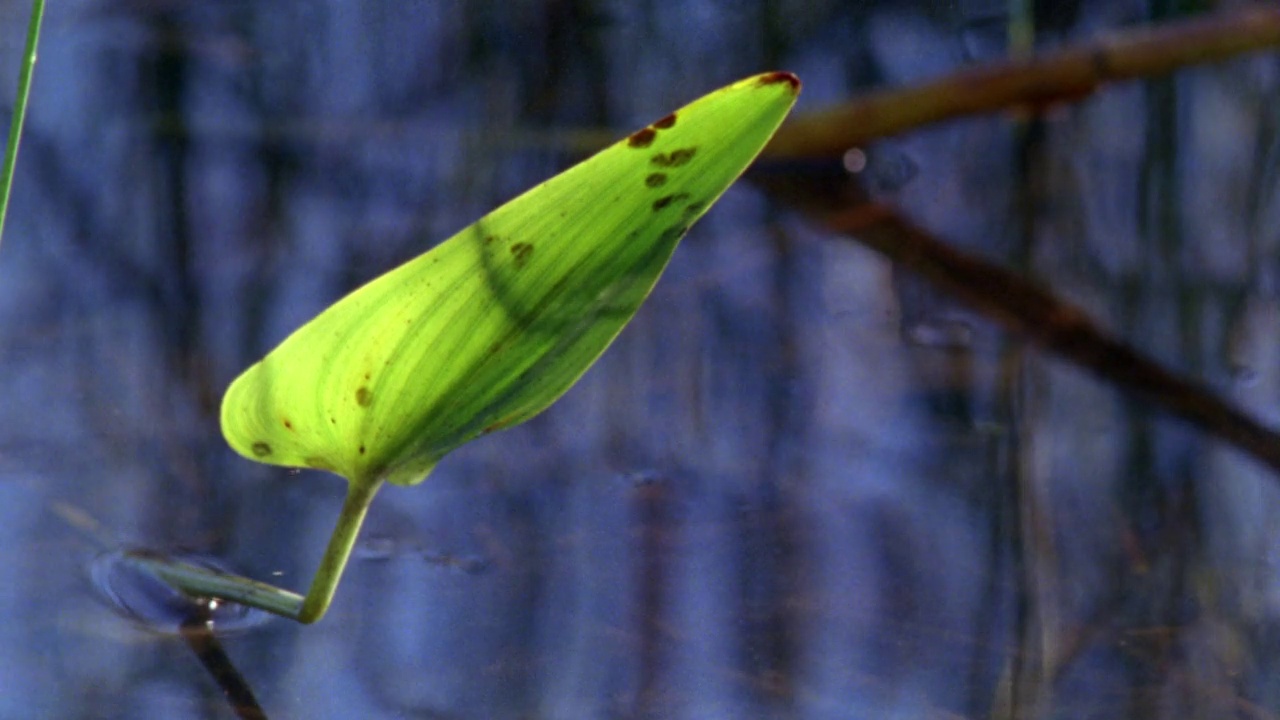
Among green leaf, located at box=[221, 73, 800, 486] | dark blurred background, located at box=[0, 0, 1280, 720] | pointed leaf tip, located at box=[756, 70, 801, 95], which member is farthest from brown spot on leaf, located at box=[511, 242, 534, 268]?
dark blurred background, located at box=[0, 0, 1280, 720]

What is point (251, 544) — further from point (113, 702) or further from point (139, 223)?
point (139, 223)

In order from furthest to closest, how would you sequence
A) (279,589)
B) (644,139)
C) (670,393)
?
(670,393) → (279,589) → (644,139)

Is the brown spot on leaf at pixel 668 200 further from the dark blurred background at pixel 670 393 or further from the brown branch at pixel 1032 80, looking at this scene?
the brown branch at pixel 1032 80

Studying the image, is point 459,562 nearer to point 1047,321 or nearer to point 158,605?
point 158,605

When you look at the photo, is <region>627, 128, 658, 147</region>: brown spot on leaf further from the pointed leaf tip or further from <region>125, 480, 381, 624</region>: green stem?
<region>125, 480, 381, 624</region>: green stem

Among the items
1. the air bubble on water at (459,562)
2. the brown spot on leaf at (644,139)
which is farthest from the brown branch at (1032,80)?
the brown spot on leaf at (644,139)

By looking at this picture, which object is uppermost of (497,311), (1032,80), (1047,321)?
(497,311)

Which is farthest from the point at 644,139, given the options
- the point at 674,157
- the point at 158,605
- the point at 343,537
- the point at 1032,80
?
the point at 1032,80

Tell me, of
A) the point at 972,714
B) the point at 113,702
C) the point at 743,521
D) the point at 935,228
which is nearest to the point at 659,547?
the point at 743,521
